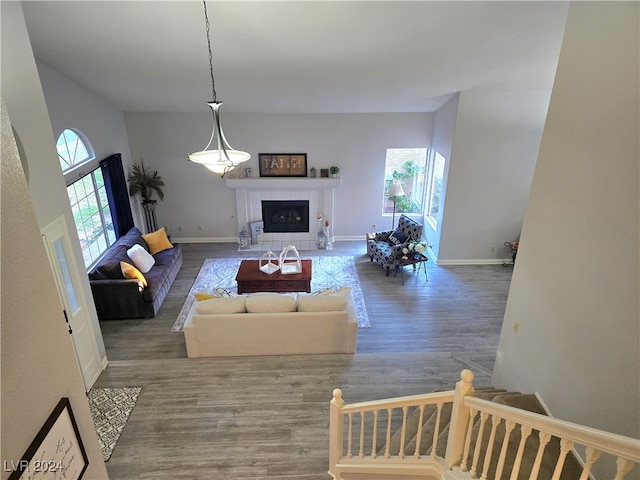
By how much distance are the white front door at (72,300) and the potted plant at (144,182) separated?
168 inches

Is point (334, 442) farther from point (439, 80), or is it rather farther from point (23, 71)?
point (439, 80)

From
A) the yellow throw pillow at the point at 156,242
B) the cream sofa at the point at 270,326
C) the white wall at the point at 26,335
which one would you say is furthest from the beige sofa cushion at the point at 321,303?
the yellow throw pillow at the point at 156,242

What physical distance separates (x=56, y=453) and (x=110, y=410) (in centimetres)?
298

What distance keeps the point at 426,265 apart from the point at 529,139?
3.10 meters

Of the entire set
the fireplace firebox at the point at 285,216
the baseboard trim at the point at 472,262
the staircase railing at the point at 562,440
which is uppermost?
the staircase railing at the point at 562,440

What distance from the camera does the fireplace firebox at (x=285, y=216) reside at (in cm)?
909

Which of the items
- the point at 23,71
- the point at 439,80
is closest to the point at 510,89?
the point at 439,80

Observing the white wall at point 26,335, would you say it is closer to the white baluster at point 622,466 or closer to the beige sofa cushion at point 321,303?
the white baluster at point 622,466

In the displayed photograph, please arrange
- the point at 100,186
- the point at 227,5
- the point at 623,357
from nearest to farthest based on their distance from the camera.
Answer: the point at 623,357, the point at 227,5, the point at 100,186

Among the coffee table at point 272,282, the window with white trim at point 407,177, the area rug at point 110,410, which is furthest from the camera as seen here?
the window with white trim at point 407,177

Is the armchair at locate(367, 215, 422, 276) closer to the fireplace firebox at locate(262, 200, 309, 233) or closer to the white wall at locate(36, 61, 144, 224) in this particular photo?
the fireplace firebox at locate(262, 200, 309, 233)

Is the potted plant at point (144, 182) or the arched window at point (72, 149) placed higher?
the arched window at point (72, 149)

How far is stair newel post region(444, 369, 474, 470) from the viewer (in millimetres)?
2180

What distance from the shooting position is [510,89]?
6672mm
